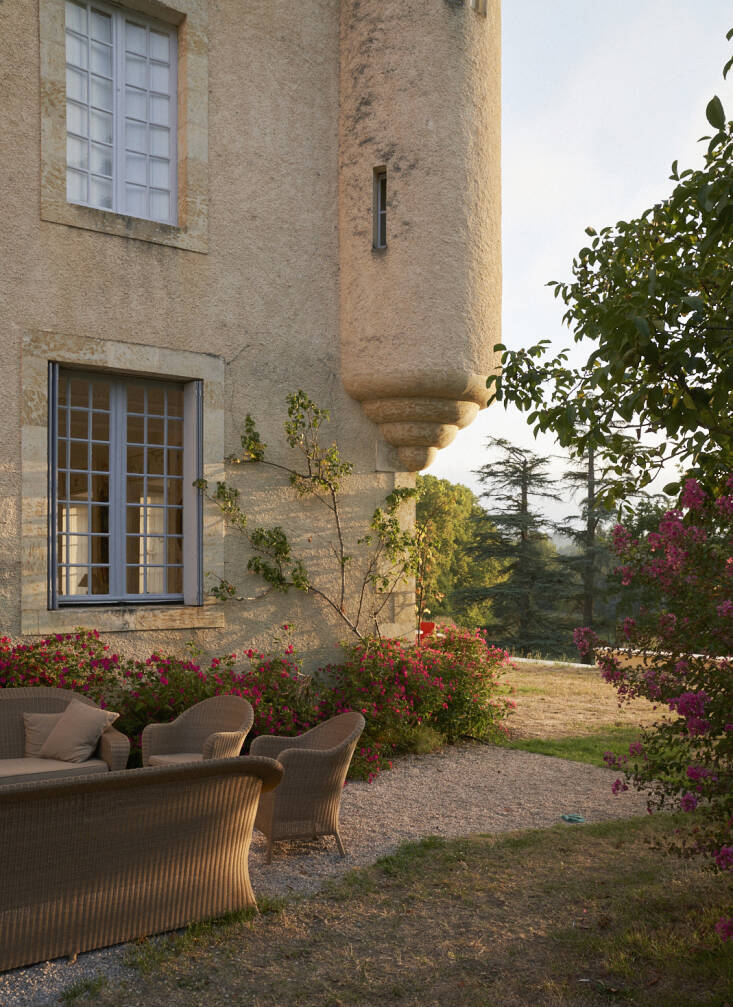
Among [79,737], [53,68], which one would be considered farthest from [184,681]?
[53,68]

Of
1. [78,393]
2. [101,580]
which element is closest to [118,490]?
[101,580]

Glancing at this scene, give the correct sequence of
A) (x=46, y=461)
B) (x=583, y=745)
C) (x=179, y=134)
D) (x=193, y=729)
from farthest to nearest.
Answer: (x=583, y=745)
(x=179, y=134)
(x=46, y=461)
(x=193, y=729)

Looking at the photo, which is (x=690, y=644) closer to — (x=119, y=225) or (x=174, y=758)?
(x=174, y=758)

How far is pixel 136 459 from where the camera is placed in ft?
25.4

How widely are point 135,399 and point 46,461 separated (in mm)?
1123

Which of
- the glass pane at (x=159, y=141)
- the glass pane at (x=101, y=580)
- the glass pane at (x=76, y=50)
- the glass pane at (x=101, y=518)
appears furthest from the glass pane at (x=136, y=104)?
the glass pane at (x=101, y=580)

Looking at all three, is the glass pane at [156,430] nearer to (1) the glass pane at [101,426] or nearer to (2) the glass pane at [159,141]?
(1) the glass pane at [101,426]

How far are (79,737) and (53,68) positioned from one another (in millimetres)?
5171

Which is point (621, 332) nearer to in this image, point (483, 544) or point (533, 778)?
point (533, 778)

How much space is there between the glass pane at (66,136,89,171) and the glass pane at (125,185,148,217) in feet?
1.35

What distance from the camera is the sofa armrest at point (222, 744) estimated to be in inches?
214

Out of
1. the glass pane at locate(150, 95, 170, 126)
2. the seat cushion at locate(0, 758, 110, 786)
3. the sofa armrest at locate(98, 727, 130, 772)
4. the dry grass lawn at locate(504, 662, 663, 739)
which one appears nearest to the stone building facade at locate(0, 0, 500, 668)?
the glass pane at locate(150, 95, 170, 126)

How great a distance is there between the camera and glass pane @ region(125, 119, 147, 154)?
768cm

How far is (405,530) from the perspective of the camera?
9094 millimetres
